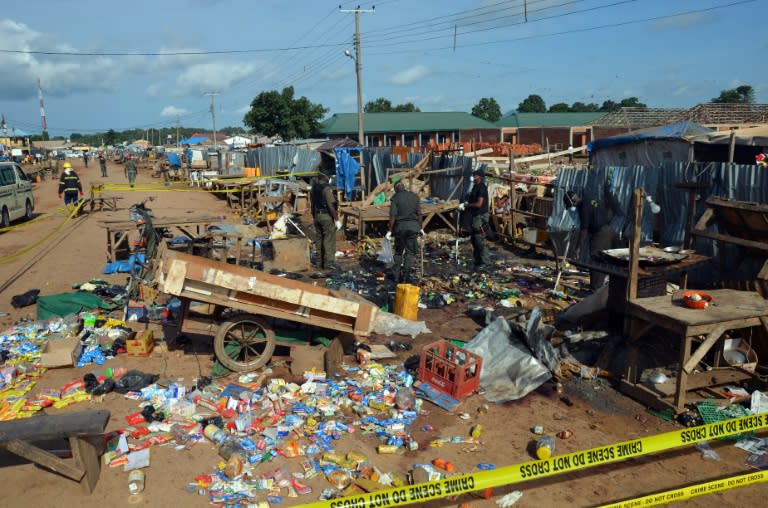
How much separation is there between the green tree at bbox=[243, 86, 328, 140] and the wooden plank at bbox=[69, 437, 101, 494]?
45102 mm

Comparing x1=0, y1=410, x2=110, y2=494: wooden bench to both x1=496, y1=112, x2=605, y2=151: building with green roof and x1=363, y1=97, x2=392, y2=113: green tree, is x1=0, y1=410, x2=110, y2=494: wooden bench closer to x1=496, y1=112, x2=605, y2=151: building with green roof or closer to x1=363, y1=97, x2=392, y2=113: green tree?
x1=496, y1=112, x2=605, y2=151: building with green roof

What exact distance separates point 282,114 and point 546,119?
81.7ft

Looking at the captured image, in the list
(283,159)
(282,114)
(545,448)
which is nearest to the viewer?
(545,448)

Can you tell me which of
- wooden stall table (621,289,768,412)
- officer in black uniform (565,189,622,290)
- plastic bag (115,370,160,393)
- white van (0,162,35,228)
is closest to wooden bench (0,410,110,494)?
plastic bag (115,370,160,393)

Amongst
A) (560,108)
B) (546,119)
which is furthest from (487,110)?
(546,119)

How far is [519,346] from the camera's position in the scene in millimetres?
6445

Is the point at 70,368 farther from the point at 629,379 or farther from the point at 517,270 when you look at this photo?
the point at 517,270

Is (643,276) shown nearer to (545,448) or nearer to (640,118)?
(545,448)

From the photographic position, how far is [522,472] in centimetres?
343

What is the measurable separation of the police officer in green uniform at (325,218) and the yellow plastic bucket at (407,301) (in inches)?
130

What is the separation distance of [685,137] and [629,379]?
33.3ft

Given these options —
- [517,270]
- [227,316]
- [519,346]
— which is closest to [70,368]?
[227,316]

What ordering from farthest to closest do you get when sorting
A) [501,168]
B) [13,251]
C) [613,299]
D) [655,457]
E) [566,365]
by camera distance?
[501,168]
[13,251]
[613,299]
[566,365]
[655,457]

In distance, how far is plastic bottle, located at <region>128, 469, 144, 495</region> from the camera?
169 inches
